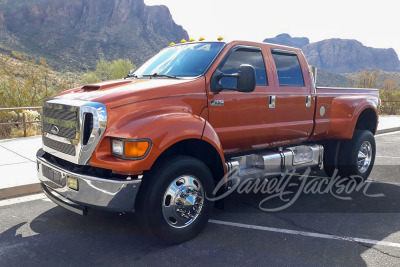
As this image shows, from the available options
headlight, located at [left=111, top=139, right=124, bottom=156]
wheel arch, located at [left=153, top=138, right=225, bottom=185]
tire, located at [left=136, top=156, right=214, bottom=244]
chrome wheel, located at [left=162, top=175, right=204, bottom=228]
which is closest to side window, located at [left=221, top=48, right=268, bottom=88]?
wheel arch, located at [left=153, top=138, right=225, bottom=185]

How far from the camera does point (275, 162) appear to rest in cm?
503

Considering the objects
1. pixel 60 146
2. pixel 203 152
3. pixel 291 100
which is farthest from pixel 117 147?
pixel 291 100

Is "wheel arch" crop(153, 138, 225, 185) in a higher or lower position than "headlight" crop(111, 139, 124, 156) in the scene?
lower

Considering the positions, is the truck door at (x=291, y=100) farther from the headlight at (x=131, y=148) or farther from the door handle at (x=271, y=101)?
the headlight at (x=131, y=148)

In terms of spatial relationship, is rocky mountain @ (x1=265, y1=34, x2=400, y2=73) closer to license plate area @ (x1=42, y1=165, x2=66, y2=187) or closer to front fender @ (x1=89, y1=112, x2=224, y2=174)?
front fender @ (x1=89, y1=112, x2=224, y2=174)

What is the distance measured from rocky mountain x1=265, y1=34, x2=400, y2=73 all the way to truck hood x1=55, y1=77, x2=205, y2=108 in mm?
171645

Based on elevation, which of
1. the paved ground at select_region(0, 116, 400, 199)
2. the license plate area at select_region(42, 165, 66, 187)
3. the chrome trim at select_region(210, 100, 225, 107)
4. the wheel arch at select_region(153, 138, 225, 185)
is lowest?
the paved ground at select_region(0, 116, 400, 199)

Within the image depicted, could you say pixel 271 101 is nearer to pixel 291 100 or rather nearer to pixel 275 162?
pixel 291 100

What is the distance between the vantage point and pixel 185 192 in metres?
3.84

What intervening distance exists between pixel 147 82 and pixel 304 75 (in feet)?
8.84

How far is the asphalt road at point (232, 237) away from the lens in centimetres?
355

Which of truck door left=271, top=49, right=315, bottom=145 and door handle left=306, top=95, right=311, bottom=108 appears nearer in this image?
truck door left=271, top=49, right=315, bottom=145

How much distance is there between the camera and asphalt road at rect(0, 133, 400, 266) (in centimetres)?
355

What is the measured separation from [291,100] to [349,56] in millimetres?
181142
